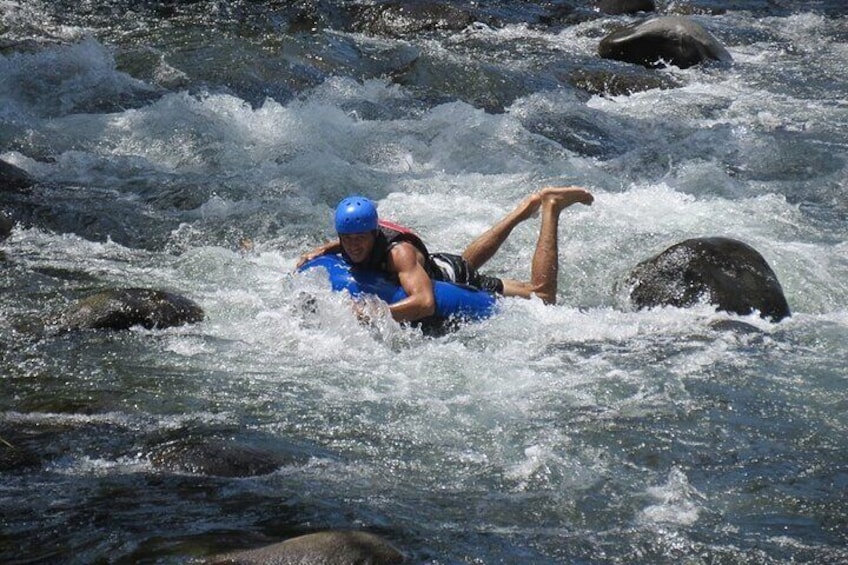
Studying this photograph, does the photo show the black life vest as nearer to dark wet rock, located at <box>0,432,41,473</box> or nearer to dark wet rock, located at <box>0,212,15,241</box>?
dark wet rock, located at <box>0,432,41,473</box>

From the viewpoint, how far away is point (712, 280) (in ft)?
25.0

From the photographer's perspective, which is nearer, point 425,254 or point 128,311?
point 128,311

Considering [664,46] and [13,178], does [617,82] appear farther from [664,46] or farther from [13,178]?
[13,178]

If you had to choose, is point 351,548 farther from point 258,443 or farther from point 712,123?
point 712,123

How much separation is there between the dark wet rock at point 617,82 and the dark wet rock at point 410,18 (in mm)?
2667

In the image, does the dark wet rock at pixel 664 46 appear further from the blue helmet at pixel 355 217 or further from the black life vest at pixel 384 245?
the blue helmet at pixel 355 217

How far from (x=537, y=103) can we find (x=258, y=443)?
26.1ft

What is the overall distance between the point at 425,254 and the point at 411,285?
444 mm

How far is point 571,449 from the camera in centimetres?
539

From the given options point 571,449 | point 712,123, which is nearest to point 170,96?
point 712,123

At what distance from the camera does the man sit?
7020 millimetres

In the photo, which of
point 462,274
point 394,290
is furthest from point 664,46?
point 394,290

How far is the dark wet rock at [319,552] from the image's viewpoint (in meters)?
3.88

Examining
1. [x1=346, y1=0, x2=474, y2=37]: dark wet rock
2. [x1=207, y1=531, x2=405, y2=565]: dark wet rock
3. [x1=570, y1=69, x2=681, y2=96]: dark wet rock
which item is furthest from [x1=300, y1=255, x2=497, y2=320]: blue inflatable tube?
[x1=346, y1=0, x2=474, y2=37]: dark wet rock
